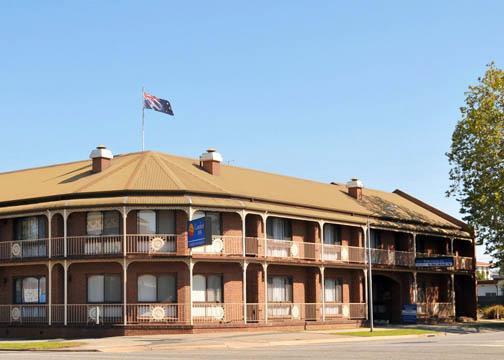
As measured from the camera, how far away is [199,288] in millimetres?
43344

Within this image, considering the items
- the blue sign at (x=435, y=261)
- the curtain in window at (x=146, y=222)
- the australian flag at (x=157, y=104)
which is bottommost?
the blue sign at (x=435, y=261)

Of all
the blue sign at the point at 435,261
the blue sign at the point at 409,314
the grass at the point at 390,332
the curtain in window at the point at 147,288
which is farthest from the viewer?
the blue sign at the point at 435,261

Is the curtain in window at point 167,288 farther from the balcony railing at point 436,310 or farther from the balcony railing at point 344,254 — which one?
the balcony railing at point 436,310

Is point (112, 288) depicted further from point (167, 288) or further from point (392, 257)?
point (392, 257)

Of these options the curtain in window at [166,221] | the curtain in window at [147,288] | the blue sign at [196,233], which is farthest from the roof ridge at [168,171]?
the curtain in window at [147,288]

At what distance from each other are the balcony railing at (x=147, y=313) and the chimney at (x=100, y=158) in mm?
8061

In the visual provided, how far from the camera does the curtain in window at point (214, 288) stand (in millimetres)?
43688

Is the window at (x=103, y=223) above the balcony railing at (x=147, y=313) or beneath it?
above

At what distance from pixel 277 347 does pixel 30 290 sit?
1728cm

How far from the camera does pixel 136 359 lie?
25.6m

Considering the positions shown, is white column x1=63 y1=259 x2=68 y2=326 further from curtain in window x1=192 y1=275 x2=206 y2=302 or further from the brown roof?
curtain in window x1=192 y1=275 x2=206 y2=302

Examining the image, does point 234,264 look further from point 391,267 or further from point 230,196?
point 391,267

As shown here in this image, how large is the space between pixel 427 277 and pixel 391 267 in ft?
24.2

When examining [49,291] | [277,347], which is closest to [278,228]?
[49,291]
